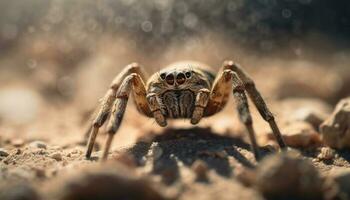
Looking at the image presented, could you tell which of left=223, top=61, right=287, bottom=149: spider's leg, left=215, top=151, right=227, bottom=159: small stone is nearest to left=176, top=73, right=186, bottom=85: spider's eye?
left=223, top=61, right=287, bottom=149: spider's leg

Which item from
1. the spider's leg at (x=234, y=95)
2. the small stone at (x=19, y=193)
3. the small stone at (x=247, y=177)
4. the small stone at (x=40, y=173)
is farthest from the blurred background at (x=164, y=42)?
the small stone at (x=19, y=193)

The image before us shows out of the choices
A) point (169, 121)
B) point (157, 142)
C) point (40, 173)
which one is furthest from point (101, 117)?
point (169, 121)

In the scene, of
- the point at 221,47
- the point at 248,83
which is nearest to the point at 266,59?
the point at 221,47

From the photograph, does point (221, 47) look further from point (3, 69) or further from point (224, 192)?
point (224, 192)

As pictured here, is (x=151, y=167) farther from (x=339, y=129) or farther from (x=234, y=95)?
(x=339, y=129)

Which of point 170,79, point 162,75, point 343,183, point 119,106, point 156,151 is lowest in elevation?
point 343,183
